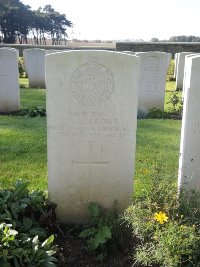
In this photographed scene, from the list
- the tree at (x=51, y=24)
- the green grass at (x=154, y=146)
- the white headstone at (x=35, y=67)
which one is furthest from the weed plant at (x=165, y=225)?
the tree at (x=51, y=24)

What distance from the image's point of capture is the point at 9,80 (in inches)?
332

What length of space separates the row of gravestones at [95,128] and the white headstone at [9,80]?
552cm

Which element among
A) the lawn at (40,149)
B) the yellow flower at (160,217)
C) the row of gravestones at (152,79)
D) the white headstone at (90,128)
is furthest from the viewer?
the row of gravestones at (152,79)

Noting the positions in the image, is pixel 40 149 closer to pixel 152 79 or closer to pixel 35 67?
pixel 152 79

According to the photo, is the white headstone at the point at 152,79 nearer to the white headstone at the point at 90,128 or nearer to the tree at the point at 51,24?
the white headstone at the point at 90,128

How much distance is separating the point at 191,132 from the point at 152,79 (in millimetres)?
5929

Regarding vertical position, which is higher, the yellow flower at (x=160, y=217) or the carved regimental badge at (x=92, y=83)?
the carved regimental badge at (x=92, y=83)

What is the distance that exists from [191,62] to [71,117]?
48.2 inches

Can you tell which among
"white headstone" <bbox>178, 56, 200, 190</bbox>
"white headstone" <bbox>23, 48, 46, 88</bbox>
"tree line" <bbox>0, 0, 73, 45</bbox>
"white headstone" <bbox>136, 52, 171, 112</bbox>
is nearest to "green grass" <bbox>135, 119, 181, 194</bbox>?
"white headstone" <bbox>178, 56, 200, 190</bbox>

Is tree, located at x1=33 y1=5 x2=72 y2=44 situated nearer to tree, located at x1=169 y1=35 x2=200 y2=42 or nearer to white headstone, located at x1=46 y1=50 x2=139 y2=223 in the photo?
tree, located at x1=169 y1=35 x2=200 y2=42

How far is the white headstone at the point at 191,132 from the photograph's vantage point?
3.20m

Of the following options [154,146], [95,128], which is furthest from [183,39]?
[95,128]

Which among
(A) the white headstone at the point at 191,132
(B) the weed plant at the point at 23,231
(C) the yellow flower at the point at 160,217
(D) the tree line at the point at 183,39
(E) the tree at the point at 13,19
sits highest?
(E) the tree at the point at 13,19

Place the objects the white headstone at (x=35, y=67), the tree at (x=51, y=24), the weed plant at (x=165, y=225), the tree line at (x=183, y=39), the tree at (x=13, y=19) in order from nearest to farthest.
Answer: the weed plant at (x=165, y=225)
the white headstone at (x=35, y=67)
the tree at (x=13, y=19)
the tree line at (x=183, y=39)
the tree at (x=51, y=24)
